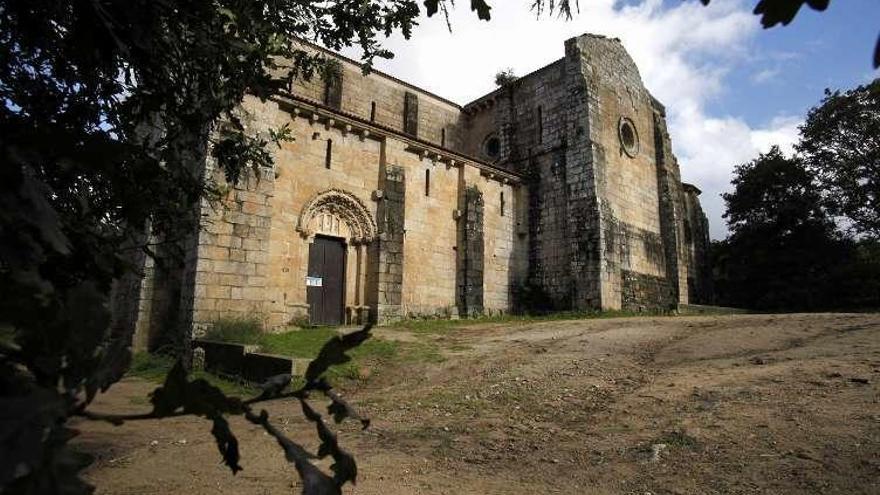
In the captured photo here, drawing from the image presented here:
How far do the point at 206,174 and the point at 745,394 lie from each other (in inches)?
410

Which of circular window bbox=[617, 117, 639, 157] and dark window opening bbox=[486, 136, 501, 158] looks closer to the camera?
circular window bbox=[617, 117, 639, 157]

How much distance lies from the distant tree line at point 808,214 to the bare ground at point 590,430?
1429 cm

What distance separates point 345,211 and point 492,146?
9629mm

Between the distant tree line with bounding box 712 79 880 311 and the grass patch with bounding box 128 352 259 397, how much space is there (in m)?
20.2

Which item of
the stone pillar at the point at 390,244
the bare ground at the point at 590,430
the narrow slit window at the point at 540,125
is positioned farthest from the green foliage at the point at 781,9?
the narrow slit window at the point at 540,125

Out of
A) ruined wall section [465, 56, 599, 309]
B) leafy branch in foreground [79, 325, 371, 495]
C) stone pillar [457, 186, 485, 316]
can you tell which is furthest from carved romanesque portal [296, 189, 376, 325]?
leafy branch in foreground [79, 325, 371, 495]

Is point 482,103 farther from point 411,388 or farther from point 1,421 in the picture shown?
point 1,421

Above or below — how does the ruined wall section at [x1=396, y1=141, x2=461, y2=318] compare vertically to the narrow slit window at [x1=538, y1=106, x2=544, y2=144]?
below

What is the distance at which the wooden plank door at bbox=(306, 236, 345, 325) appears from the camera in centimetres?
1317

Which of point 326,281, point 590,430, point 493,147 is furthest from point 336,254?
point 493,147

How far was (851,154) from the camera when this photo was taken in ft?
74.8

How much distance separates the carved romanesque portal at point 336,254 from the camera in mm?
13180

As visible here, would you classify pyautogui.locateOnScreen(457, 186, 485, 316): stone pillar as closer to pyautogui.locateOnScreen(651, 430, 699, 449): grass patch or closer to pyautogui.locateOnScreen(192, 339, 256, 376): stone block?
pyautogui.locateOnScreen(192, 339, 256, 376): stone block

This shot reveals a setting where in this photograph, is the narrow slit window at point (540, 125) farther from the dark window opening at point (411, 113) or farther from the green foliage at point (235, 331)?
the green foliage at point (235, 331)
